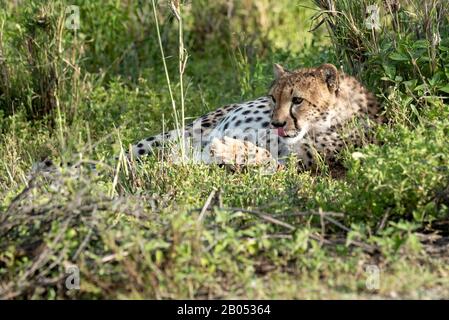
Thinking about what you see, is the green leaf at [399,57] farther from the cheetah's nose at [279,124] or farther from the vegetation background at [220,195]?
the cheetah's nose at [279,124]

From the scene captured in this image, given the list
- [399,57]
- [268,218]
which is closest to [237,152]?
[399,57]

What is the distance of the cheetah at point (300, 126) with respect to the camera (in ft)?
18.0

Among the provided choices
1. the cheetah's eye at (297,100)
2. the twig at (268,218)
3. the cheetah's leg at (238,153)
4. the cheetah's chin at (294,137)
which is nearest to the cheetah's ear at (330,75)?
the cheetah's eye at (297,100)

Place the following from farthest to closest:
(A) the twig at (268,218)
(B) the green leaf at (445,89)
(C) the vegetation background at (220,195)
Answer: (B) the green leaf at (445,89), (A) the twig at (268,218), (C) the vegetation background at (220,195)

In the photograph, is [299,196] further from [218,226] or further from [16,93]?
[16,93]

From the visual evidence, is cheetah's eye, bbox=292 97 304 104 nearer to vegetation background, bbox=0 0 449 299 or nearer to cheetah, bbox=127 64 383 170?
cheetah, bbox=127 64 383 170

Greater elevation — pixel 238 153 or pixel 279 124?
pixel 279 124

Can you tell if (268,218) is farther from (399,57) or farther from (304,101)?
(399,57)

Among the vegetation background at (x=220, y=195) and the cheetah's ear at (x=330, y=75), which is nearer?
the vegetation background at (x=220, y=195)

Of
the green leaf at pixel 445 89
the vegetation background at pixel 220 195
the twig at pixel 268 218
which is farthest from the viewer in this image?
the green leaf at pixel 445 89

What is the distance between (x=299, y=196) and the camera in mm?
4664

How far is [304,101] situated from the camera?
18.1 feet

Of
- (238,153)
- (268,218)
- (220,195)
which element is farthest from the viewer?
(238,153)

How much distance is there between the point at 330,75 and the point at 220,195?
5.11 ft
